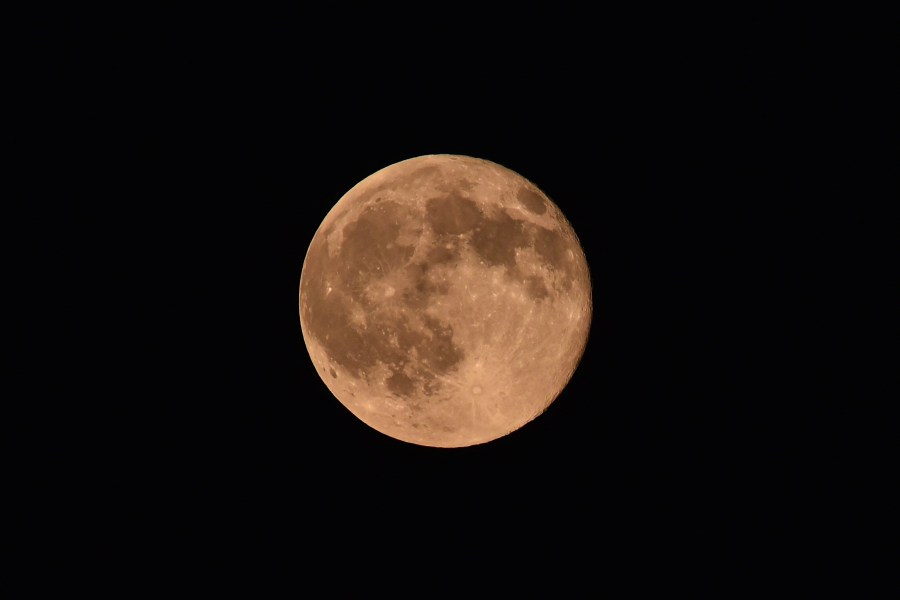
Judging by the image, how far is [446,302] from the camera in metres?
3.65

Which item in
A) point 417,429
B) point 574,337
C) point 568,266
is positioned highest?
point 568,266

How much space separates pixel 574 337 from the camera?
4.18 m

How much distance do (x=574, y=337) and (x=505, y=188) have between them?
3.84 ft

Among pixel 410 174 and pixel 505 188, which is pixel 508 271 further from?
pixel 410 174

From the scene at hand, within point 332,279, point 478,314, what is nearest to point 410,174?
point 332,279

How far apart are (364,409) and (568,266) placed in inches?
70.3

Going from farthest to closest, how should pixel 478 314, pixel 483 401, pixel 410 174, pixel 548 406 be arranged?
pixel 548 406 → pixel 410 174 → pixel 483 401 → pixel 478 314

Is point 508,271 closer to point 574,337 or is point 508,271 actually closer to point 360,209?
point 574,337

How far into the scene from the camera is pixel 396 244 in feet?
12.4

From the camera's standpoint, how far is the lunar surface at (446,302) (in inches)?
145

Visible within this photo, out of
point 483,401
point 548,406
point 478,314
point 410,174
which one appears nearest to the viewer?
point 478,314

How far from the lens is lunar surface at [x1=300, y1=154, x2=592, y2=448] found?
12.1 ft

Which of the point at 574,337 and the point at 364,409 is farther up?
the point at 574,337

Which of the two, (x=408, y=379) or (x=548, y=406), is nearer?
(x=408, y=379)
